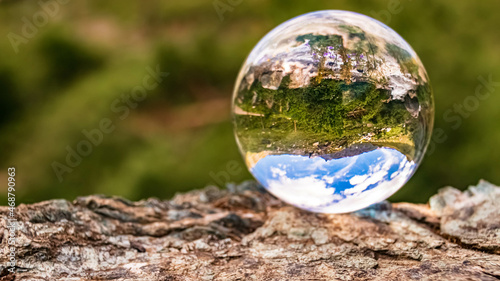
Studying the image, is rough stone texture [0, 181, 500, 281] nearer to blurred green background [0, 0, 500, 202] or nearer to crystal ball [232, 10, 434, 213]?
crystal ball [232, 10, 434, 213]

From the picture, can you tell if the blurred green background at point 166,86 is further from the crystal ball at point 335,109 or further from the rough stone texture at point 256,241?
the crystal ball at point 335,109

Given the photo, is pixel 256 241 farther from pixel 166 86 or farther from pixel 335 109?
pixel 166 86

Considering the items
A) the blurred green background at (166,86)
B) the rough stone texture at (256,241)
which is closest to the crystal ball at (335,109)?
the rough stone texture at (256,241)

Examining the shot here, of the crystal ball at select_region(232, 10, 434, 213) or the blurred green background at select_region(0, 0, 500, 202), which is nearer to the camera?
the crystal ball at select_region(232, 10, 434, 213)

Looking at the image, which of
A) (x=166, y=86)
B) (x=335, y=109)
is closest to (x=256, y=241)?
(x=335, y=109)

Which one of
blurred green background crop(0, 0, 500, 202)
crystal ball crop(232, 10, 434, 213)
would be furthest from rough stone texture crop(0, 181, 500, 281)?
blurred green background crop(0, 0, 500, 202)

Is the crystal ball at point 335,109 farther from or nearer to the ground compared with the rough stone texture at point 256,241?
farther from the ground
